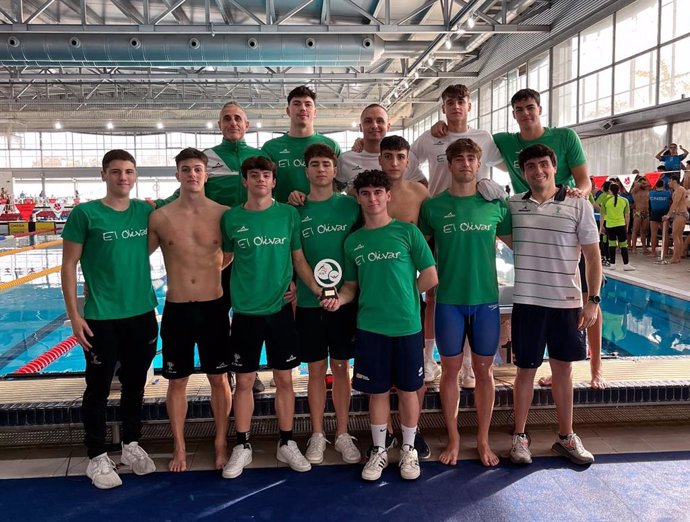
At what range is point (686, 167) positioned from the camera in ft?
32.3

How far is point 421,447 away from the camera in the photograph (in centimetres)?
326

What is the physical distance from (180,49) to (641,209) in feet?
35.8

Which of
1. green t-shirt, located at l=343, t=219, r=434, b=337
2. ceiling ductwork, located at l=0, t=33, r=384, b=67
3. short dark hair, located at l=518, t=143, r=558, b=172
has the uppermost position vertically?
ceiling ductwork, located at l=0, t=33, r=384, b=67

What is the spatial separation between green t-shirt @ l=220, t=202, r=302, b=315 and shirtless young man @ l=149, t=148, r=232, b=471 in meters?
0.15

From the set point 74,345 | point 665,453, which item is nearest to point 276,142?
point 665,453

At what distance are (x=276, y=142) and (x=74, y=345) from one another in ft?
16.1

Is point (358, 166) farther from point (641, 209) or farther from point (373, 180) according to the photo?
point (641, 209)

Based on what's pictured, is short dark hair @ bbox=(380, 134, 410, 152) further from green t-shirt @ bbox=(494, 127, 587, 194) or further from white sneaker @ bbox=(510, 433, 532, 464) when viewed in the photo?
white sneaker @ bbox=(510, 433, 532, 464)

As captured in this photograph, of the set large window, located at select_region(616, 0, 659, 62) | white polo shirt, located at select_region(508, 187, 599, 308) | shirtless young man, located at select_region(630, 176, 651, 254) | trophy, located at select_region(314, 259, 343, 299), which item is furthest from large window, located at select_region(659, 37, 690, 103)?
trophy, located at select_region(314, 259, 343, 299)

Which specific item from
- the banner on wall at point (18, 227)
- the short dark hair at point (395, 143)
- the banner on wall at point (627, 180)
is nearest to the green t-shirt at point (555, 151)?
the short dark hair at point (395, 143)

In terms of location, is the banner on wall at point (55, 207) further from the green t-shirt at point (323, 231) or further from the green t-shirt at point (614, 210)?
the green t-shirt at point (323, 231)

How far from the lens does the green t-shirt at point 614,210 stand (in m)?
10.2

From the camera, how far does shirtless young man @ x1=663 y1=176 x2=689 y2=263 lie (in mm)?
10367

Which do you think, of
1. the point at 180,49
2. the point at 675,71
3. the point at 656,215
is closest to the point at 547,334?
the point at 675,71
